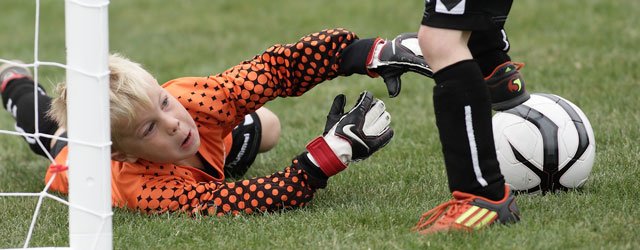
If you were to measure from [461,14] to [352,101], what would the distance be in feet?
9.96

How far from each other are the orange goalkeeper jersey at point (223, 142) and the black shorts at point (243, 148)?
8.1 inches

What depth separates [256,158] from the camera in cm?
475

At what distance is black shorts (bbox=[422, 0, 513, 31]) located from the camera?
292cm

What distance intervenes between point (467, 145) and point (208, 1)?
7.00 metres

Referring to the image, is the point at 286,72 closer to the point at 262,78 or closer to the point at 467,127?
the point at 262,78

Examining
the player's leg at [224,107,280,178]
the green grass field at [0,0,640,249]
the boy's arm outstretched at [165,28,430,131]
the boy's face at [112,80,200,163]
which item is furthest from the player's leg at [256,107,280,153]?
the boy's face at [112,80,200,163]

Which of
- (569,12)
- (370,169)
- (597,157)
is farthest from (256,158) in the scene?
(569,12)

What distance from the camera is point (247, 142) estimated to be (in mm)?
4371

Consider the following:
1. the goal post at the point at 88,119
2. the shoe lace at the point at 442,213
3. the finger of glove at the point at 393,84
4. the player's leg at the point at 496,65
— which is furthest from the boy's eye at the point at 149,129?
the player's leg at the point at 496,65

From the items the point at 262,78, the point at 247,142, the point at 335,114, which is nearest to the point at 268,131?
the point at 247,142

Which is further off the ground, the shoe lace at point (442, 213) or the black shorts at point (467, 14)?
the black shorts at point (467, 14)

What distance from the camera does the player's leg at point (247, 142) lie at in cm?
434

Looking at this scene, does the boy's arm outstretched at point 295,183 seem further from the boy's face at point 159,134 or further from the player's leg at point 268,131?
the player's leg at point 268,131

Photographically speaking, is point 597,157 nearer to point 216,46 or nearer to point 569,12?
point 569,12
